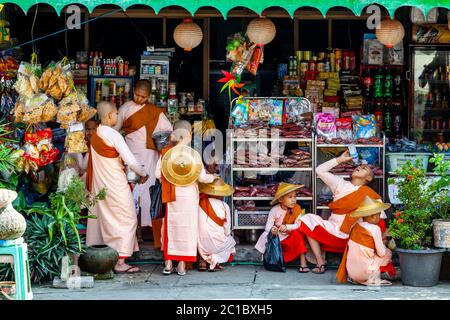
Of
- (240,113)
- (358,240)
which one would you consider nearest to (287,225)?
(358,240)

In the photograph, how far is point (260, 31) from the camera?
405 inches

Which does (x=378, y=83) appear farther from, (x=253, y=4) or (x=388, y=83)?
(x=253, y=4)

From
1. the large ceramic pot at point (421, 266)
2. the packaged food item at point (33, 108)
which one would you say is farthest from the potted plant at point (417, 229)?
the packaged food item at point (33, 108)

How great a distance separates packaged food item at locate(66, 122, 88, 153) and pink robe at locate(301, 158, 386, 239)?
2.53m

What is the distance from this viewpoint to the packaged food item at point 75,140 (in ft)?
32.6

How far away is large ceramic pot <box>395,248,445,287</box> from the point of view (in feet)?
29.4

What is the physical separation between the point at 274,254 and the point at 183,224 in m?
1.03

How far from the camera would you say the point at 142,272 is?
32.0ft

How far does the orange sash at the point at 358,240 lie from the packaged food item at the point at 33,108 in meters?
3.55

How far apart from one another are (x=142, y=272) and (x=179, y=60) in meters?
4.09

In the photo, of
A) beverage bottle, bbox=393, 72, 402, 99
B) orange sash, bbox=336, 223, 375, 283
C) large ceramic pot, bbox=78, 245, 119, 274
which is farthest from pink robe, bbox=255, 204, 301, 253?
beverage bottle, bbox=393, 72, 402, 99

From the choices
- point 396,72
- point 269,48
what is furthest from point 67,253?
point 396,72

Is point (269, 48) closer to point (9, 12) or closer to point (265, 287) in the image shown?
point (9, 12)

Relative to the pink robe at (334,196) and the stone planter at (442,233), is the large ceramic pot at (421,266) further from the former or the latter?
the pink robe at (334,196)
